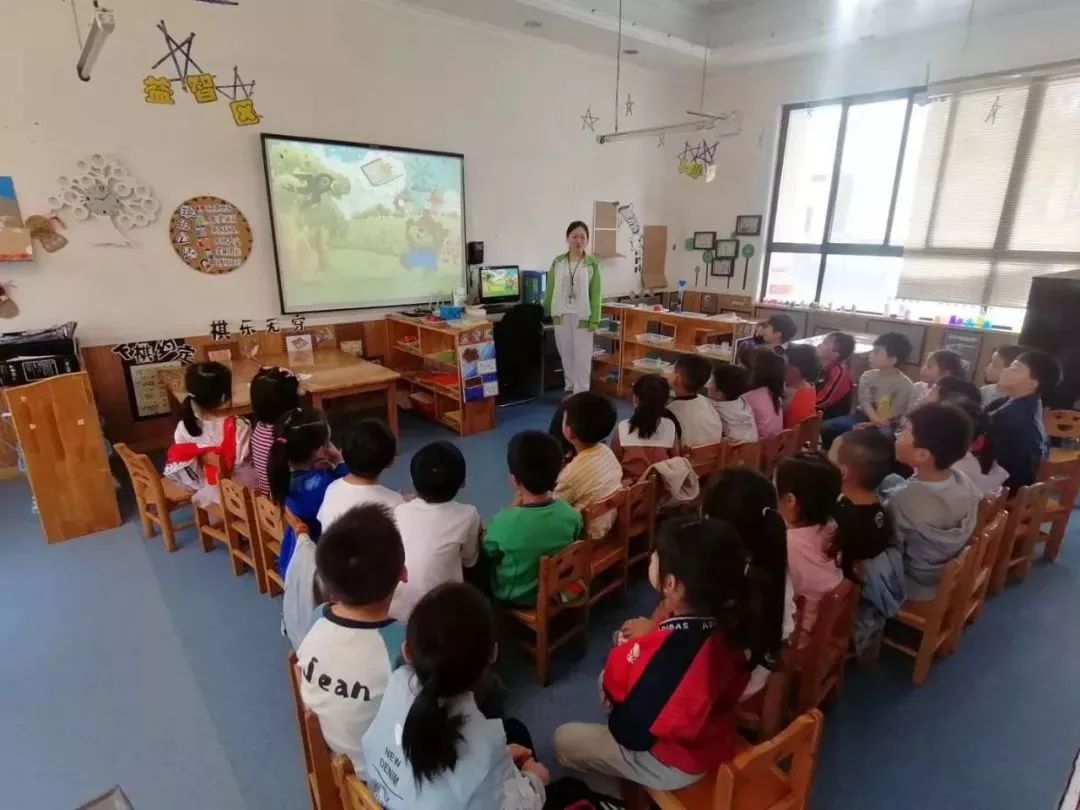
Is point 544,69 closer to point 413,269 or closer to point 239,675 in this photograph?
point 413,269

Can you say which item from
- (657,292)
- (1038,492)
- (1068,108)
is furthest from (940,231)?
(1038,492)

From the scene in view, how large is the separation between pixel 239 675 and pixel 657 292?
5.64 metres

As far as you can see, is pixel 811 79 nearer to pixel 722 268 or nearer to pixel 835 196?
pixel 835 196

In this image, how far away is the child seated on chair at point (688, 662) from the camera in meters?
1.17

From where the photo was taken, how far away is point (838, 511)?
1.84m

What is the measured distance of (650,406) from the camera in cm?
250

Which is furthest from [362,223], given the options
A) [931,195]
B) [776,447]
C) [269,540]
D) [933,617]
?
[931,195]

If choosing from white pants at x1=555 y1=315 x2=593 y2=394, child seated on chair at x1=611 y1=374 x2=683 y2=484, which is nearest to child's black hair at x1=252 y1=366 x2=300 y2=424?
child seated on chair at x1=611 y1=374 x2=683 y2=484

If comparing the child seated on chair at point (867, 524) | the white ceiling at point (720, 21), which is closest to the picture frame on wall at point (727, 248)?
the white ceiling at point (720, 21)

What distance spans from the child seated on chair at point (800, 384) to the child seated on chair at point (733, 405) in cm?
35

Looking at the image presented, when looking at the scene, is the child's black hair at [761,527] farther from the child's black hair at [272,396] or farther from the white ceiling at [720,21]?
the white ceiling at [720,21]

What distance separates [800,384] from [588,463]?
176cm

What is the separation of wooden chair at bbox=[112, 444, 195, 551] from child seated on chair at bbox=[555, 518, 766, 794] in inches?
93.9

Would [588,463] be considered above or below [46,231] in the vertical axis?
below
